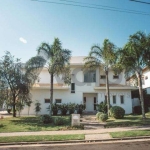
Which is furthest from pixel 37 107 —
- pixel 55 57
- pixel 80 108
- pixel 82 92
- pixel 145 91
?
pixel 145 91

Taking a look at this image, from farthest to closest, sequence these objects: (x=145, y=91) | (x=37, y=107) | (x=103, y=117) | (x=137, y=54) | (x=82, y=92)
Answer: (x=145, y=91)
(x=82, y=92)
(x=37, y=107)
(x=137, y=54)
(x=103, y=117)

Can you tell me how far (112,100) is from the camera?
88.9 feet

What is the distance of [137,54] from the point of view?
1869 centimetres

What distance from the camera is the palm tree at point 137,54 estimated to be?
18.4m

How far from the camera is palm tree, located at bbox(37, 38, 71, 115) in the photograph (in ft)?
69.5

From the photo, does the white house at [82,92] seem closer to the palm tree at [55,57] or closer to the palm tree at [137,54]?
the palm tree at [55,57]

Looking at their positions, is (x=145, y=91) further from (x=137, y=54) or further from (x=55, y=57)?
(x=55, y=57)

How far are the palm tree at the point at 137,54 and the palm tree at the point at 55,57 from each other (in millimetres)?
6378

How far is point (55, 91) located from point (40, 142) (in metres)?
17.0

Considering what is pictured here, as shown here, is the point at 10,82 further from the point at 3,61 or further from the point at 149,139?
the point at 149,139

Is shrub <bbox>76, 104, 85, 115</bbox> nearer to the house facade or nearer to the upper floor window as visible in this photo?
the upper floor window

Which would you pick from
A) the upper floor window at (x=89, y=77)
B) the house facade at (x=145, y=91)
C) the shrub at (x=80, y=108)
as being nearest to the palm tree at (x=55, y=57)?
the shrub at (x=80, y=108)

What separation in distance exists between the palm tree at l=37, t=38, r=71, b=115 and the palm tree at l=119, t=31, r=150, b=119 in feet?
20.9

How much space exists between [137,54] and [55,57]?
895 cm
